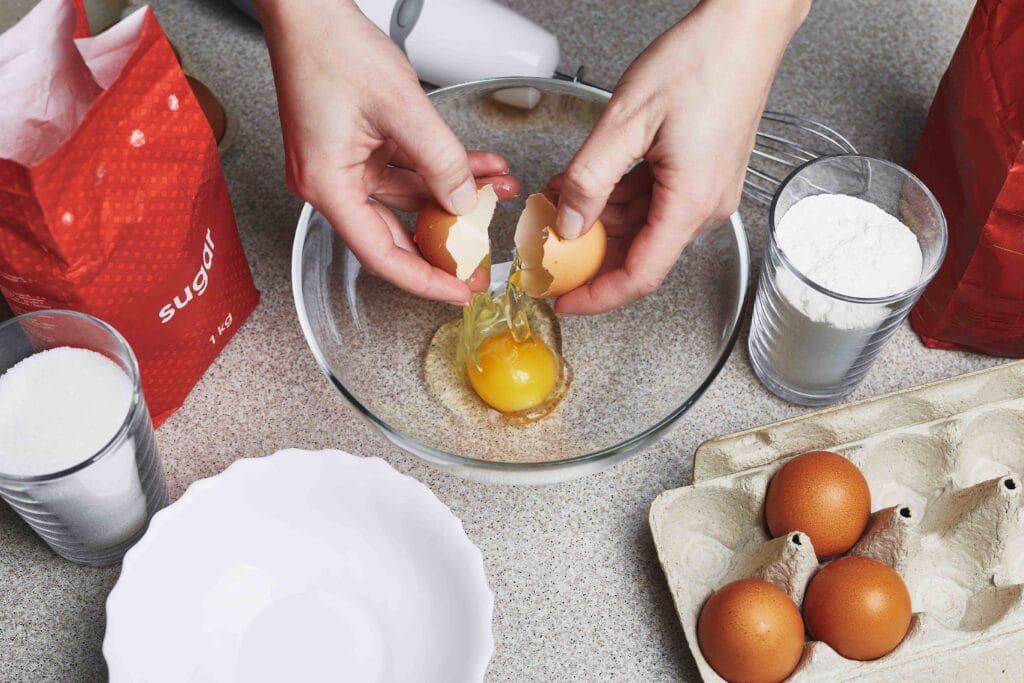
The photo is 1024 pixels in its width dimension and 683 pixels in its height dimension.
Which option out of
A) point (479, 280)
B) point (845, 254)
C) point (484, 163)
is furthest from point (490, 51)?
point (845, 254)

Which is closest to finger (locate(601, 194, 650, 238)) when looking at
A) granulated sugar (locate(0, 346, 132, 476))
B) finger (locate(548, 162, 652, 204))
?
finger (locate(548, 162, 652, 204))

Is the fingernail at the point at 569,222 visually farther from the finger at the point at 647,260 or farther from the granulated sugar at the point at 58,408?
the granulated sugar at the point at 58,408

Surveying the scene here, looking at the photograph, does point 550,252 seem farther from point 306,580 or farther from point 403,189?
point 306,580

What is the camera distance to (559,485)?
973 mm

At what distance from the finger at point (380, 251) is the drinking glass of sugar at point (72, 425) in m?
0.20

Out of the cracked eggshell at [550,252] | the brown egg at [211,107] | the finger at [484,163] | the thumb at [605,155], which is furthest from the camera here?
the brown egg at [211,107]

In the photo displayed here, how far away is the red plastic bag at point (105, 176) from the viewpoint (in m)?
0.78

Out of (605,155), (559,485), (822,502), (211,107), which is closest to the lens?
(605,155)

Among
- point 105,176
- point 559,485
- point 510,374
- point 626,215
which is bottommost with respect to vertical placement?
point 559,485

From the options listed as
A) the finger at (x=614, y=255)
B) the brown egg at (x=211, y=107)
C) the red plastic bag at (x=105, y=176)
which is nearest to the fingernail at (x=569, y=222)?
the finger at (x=614, y=255)

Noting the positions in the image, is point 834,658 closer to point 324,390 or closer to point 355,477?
point 355,477

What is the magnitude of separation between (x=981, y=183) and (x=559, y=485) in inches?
18.9

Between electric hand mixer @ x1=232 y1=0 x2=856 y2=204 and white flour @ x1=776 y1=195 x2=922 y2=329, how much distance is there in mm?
164

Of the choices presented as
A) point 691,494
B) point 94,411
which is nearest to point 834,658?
point 691,494
